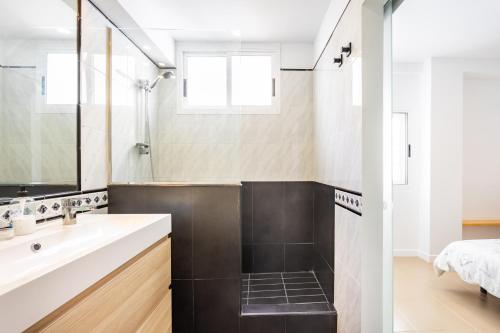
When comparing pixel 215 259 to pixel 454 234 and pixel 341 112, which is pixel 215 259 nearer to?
pixel 341 112

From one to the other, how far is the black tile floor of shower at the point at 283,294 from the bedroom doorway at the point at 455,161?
63cm

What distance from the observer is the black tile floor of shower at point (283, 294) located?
77.5 inches

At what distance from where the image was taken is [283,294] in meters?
2.24

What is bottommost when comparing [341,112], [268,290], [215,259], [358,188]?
[268,290]

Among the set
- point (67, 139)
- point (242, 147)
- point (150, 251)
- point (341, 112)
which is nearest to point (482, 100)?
point (341, 112)

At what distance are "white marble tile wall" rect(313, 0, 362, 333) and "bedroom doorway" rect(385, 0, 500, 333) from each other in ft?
0.69

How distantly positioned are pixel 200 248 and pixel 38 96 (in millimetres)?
1315

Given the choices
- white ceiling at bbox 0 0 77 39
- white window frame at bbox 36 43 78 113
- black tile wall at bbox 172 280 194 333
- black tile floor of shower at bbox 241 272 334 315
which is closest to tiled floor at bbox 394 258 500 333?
black tile floor of shower at bbox 241 272 334 315

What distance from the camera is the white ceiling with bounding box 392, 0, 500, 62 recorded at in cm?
205

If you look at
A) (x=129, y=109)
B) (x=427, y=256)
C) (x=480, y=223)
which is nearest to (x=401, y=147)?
(x=427, y=256)

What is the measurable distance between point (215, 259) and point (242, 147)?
1.26 metres

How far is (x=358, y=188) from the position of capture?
1.58 meters

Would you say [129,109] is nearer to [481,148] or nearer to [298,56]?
[298,56]

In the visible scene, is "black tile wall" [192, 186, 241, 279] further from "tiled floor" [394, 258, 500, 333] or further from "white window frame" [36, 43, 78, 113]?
"tiled floor" [394, 258, 500, 333]
